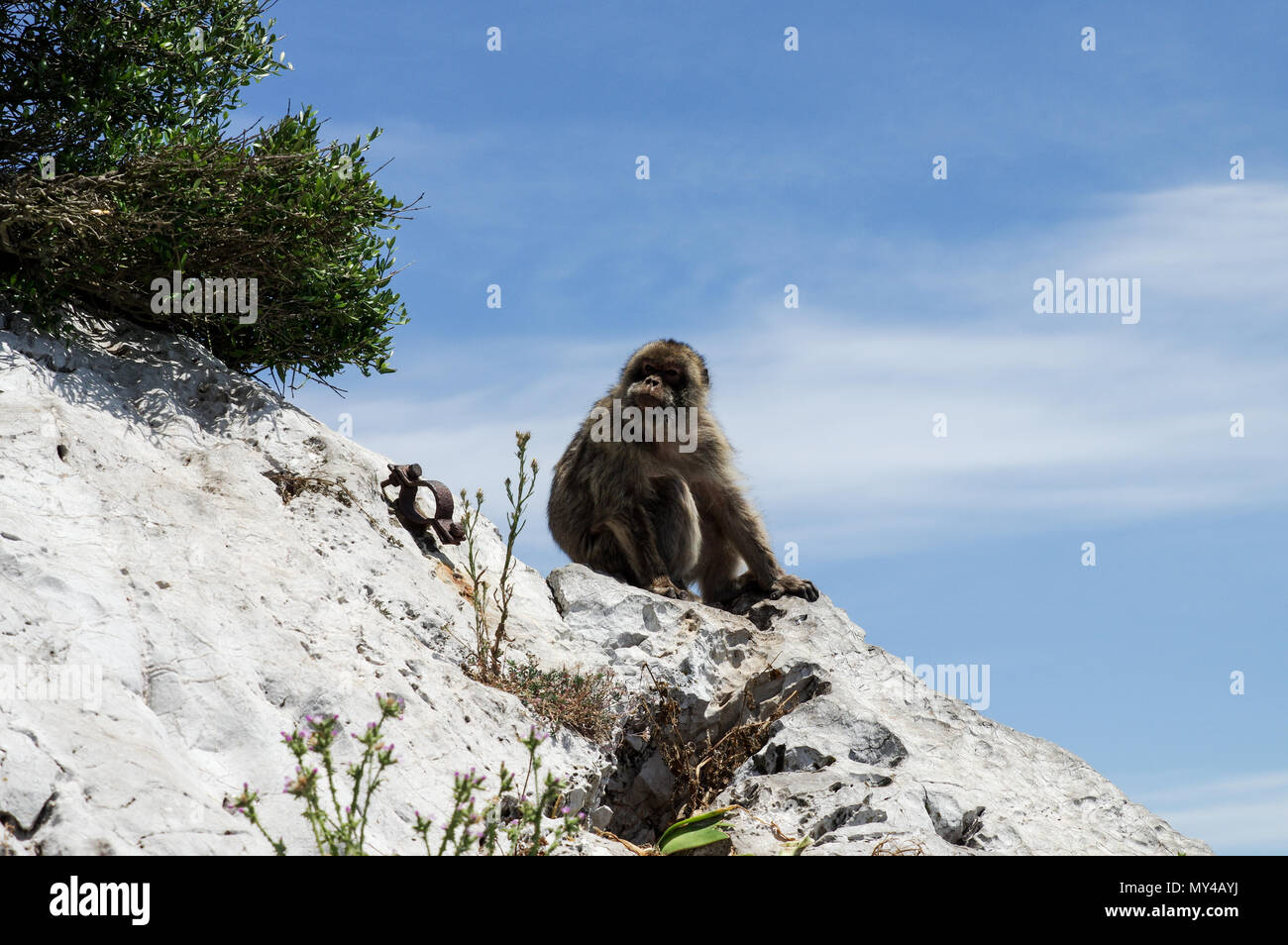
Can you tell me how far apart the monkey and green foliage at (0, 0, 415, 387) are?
220cm

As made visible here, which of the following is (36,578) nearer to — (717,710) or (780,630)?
(717,710)

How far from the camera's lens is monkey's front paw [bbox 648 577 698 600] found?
8617mm

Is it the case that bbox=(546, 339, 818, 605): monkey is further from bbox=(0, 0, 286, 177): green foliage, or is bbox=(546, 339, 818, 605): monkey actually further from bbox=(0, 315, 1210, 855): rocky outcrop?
bbox=(0, 0, 286, 177): green foliage

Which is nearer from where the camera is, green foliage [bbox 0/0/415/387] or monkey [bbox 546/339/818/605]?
green foliage [bbox 0/0/415/387]

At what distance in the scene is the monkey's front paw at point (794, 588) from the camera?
877cm

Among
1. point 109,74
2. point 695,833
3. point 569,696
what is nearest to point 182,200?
point 109,74

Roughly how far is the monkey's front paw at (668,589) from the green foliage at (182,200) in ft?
8.62

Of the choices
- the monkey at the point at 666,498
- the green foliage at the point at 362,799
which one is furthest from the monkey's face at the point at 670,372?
the green foliage at the point at 362,799

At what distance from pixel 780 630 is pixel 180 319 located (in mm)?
4599

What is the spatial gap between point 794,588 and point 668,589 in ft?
3.27

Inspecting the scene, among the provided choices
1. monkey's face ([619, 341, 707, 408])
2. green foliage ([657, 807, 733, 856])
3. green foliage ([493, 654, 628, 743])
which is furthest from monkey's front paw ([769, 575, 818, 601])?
green foliage ([657, 807, 733, 856])

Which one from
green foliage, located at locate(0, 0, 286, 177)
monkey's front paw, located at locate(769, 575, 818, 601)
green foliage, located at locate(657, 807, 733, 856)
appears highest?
green foliage, located at locate(0, 0, 286, 177)
